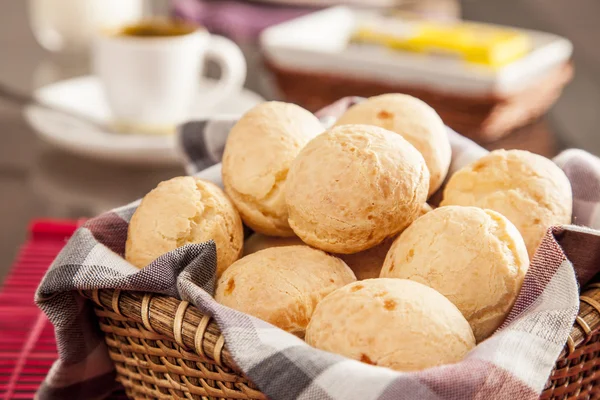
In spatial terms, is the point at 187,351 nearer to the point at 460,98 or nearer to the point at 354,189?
the point at 354,189

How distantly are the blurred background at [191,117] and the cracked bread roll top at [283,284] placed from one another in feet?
1.29

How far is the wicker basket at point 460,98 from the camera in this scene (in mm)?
1068

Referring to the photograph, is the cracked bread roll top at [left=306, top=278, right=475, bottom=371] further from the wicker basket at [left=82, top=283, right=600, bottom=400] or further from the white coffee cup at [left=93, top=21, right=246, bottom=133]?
the white coffee cup at [left=93, top=21, right=246, bottom=133]

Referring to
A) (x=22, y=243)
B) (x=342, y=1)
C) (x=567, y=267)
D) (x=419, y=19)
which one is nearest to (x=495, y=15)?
(x=342, y=1)

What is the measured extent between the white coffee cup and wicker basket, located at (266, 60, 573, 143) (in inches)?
6.0

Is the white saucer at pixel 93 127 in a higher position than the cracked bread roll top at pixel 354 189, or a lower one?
lower

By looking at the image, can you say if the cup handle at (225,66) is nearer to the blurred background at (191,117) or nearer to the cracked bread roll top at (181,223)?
the blurred background at (191,117)

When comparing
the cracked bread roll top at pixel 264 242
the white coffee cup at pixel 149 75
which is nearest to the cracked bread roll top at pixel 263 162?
the cracked bread roll top at pixel 264 242

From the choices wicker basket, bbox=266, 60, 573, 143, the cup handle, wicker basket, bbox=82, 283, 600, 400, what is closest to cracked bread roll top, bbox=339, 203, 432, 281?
wicker basket, bbox=82, 283, 600, 400

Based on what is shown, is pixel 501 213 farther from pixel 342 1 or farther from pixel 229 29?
pixel 342 1

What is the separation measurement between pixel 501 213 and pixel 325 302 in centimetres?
16

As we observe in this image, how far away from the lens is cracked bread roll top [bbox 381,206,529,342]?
A: 48cm

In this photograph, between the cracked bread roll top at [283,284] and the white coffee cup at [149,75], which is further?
the white coffee cup at [149,75]

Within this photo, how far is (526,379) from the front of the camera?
42 cm
